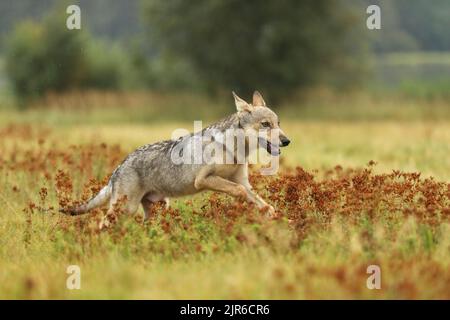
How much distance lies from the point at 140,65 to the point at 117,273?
55.1 meters

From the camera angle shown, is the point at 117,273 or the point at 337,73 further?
the point at 337,73

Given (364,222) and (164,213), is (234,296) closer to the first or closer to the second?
(364,222)

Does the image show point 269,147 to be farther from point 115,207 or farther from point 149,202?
point 149,202

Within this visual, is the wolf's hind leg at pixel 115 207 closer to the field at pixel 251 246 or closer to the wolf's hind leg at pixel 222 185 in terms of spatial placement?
the field at pixel 251 246

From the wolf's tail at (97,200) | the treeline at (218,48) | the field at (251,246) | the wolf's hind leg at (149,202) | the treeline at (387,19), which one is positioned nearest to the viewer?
the field at (251,246)

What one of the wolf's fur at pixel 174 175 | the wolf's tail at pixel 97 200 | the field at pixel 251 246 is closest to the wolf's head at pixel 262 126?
the wolf's fur at pixel 174 175

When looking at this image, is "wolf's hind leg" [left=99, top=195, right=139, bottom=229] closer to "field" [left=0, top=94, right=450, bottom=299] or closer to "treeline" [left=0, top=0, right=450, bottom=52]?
"field" [left=0, top=94, right=450, bottom=299]

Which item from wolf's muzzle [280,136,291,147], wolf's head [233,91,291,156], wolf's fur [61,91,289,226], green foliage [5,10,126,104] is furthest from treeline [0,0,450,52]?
wolf's muzzle [280,136,291,147]

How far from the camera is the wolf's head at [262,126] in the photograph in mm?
8734

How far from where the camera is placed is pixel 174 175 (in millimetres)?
9453

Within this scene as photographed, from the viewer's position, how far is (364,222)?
8.22 m

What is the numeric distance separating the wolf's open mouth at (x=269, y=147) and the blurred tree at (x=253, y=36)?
2868 cm
